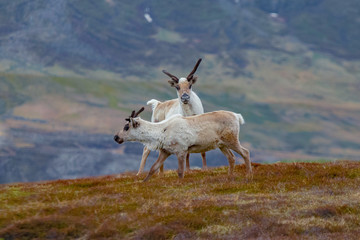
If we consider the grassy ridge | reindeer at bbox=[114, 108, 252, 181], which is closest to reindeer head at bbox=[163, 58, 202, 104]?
reindeer at bbox=[114, 108, 252, 181]

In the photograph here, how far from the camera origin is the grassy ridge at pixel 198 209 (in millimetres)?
12188

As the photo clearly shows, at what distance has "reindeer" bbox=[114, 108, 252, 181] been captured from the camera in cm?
1848

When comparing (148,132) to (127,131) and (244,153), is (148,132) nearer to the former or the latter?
(127,131)

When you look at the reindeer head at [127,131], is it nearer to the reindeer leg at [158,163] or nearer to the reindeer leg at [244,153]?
the reindeer leg at [158,163]

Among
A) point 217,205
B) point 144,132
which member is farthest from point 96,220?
point 144,132

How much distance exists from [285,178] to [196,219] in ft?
17.8

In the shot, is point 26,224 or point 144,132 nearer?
point 26,224

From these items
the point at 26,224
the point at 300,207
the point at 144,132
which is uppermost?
the point at 144,132

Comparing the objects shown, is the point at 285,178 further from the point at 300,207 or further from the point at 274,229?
the point at 274,229

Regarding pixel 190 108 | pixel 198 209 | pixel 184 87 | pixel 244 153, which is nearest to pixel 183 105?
pixel 190 108

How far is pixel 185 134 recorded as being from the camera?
60.7 feet

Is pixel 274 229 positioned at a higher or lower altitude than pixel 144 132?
lower

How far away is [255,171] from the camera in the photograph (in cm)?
1923

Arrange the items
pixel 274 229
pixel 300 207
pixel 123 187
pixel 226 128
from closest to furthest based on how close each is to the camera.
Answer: pixel 274 229 → pixel 300 207 → pixel 123 187 → pixel 226 128
